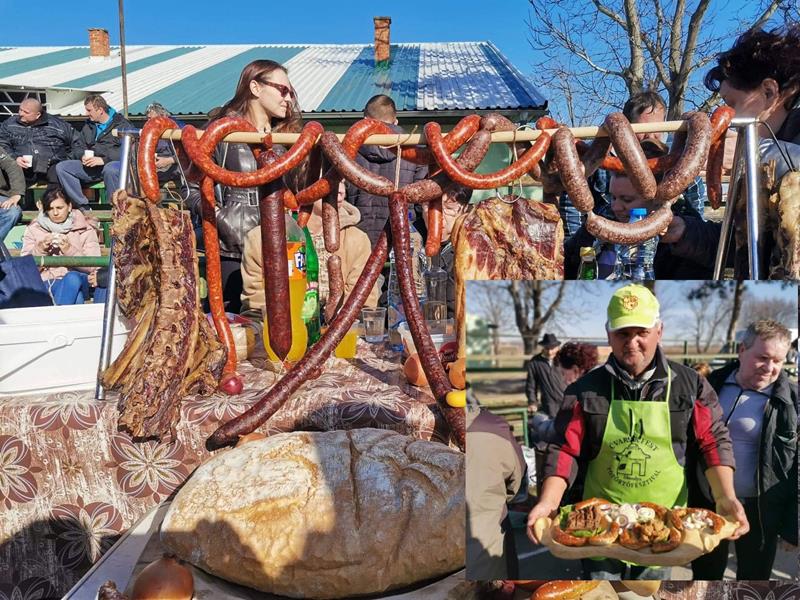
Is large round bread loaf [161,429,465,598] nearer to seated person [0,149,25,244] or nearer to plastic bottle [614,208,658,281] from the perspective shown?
plastic bottle [614,208,658,281]

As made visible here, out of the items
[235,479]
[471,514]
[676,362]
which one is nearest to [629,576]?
[471,514]

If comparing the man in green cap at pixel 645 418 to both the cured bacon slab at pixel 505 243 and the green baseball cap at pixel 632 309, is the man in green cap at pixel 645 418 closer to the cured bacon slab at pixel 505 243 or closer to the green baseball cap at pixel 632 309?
the green baseball cap at pixel 632 309

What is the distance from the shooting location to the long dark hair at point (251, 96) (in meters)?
3.27

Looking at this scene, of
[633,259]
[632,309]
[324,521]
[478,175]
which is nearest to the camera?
[632,309]

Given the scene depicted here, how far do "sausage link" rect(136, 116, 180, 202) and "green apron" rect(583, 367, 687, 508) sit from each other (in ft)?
6.76

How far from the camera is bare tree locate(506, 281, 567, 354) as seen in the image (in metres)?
1.19

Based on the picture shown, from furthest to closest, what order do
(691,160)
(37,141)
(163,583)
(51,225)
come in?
(37,141)
(51,225)
(691,160)
(163,583)

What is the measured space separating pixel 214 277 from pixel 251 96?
3.85 feet

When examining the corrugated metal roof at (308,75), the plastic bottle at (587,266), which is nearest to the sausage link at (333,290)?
the plastic bottle at (587,266)

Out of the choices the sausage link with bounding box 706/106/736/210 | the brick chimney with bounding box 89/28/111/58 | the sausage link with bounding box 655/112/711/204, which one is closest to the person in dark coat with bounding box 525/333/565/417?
the sausage link with bounding box 655/112/711/204

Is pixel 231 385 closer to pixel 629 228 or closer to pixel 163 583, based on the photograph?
pixel 163 583

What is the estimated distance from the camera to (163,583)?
1606 millimetres

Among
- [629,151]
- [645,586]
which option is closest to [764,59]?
[629,151]

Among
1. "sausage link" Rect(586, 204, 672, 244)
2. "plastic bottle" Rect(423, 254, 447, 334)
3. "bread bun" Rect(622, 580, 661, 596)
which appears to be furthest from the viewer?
"plastic bottle" Rect(423, 254, 447, 334)
